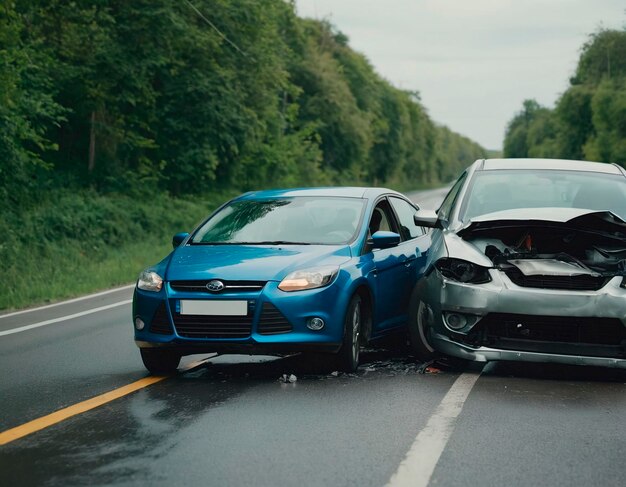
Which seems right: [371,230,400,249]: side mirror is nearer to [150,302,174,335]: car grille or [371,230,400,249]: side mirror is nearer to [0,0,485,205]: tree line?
[150,302,174,335]: car grille

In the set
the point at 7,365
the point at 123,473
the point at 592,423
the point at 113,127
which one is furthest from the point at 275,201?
the point at 113,127

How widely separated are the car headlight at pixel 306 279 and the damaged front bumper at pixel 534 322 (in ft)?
2.97

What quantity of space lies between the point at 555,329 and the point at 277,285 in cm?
208

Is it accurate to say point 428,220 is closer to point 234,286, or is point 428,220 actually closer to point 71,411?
point 234,286

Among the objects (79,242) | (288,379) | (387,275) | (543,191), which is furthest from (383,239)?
(79,242)

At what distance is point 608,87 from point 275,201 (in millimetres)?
69029

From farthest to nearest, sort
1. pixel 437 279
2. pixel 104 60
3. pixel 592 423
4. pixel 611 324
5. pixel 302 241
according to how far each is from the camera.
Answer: pixel 104 60 → pixel 302 241 → pixel 437 279 → pixel 611 324 → pixel 592 423

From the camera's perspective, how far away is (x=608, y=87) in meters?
73.2

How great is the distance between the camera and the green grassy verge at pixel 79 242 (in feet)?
54.1

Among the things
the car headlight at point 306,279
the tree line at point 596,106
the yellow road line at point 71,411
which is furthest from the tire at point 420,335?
the tree line at point 596,106

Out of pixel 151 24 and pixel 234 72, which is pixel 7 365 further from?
pixel 234 72

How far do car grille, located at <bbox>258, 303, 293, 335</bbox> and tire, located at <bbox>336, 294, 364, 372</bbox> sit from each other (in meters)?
0.51

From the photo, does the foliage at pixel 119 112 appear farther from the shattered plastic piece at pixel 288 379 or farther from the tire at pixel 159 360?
the shattered plastic piece at pixel 288 379

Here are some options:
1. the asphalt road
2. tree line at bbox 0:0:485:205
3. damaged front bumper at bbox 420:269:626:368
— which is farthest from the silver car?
tree line at bbox 0:0:485:205
